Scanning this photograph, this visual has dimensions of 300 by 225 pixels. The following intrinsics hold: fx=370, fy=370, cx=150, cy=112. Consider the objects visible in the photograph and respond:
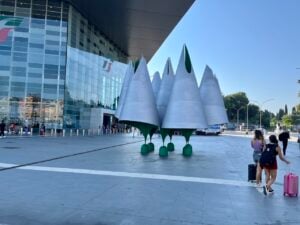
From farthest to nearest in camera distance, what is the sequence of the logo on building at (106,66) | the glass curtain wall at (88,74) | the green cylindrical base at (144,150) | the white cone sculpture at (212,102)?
the logo on building at (106,66) → the glass curtain wall at (88,74) → the white cone sculpture at (212,102) → the green cylindrical base at (144,150)

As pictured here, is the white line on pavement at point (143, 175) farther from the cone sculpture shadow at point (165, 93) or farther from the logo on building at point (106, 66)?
the logo on building at point (106, 66)

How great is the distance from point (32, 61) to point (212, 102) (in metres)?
24.4

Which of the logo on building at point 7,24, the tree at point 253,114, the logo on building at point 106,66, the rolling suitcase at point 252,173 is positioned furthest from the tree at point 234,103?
the rolling suitcase at point 252,173

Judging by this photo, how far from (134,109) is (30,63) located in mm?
23885

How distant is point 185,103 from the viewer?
1700 centimetres

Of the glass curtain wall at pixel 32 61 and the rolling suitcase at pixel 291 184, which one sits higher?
the glass curtain wall at pixel 32 61

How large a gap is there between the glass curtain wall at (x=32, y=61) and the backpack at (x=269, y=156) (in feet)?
104

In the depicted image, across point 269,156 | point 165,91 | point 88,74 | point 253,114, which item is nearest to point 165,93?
point 165,91

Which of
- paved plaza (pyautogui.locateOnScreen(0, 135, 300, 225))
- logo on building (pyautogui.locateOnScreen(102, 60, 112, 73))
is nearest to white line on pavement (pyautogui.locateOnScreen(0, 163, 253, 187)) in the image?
paved plaza (pyautogui.locateOnScreen(0, 135, 300, 225))

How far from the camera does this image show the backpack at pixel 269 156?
28.0 feet

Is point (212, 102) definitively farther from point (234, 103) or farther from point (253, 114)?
point (253, 114)

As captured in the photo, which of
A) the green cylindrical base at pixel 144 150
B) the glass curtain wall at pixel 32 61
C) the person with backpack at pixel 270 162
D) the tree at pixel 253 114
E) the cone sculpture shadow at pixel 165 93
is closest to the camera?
the person with backpack at pixel 270 162

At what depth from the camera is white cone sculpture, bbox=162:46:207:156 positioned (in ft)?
55.3

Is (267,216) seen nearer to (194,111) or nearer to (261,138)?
(261,138)
